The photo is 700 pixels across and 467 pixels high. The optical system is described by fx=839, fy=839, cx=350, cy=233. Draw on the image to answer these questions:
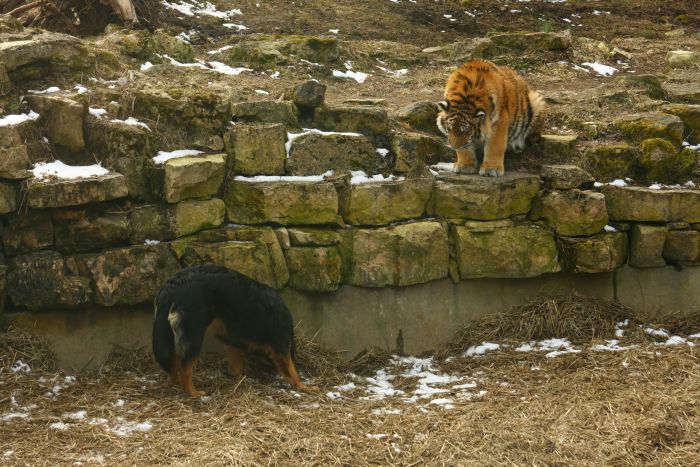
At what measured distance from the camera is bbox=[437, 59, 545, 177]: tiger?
27.9 ft

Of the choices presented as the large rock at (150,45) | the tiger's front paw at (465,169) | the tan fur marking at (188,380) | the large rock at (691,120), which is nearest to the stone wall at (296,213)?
the tiger's front paw at (465,169)

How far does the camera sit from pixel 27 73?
27.2ft

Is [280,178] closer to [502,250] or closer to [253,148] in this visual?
[253,148]

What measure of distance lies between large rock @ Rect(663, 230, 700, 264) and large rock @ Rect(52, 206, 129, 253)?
549 centimetres

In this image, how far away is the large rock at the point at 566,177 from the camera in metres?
8.55

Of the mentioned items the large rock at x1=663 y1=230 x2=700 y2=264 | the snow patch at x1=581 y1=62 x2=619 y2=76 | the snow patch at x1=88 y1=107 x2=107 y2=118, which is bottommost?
the large rock at x1=663 y1=230 x2=700 y2=264

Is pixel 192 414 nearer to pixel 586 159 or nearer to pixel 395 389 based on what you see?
pixel 395 389

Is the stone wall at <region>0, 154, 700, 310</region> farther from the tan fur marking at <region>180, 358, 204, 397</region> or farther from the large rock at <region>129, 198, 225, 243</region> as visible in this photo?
the tan fur marking at <region>180, 358, 204, 397</region>

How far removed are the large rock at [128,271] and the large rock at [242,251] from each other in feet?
0.59

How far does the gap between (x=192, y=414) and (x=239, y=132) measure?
112 inches

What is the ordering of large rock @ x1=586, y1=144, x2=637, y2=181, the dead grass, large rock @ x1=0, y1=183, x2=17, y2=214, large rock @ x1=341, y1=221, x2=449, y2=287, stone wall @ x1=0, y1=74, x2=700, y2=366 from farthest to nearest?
1. large rock @ x1=586, y1=144, x2=637, y2=181
2. large rock @ x1=341, y1=221, x2=449, y2=287
3. stone wall @ x1=0, y1=74, x2=700, y2=366
4. large rock @ x1=0, y1=183, x2=17, y2=214
5. the dead grass

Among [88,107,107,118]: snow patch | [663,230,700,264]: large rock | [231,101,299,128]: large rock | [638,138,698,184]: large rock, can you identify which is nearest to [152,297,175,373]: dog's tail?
[88,107,107,118]: snow patch

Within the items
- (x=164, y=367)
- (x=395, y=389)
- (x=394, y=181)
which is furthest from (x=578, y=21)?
(x=164, y=367)

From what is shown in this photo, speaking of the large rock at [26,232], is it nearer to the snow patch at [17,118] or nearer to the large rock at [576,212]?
the snow patch at [17,118]
